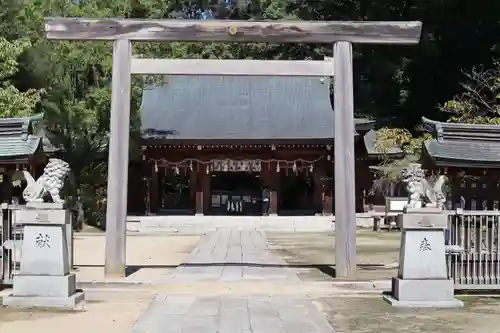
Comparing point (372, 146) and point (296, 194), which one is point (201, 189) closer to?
point (296, 194)

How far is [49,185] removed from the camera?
31.4ft

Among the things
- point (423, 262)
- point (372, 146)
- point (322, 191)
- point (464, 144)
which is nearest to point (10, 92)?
point (464, 144)

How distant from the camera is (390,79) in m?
35.2

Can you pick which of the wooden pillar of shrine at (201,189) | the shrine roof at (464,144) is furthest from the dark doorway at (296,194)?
the shrine roof at (464,144)

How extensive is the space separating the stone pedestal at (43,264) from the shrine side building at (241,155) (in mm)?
19880

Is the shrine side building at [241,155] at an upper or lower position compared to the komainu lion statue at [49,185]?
upper

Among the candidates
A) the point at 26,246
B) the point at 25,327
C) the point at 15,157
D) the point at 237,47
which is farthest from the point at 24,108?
the point at 237,47

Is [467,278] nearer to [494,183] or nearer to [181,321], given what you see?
[181,321]

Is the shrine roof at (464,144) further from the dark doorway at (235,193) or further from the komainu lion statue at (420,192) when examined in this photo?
the dark doorway at (235,193)

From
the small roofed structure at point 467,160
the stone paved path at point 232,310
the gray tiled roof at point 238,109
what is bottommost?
the stone paved path at point 232,310

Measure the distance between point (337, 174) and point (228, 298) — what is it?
3.31 m

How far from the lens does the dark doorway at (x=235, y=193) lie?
31.6 meters

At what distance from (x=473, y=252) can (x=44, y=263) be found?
6.26 m

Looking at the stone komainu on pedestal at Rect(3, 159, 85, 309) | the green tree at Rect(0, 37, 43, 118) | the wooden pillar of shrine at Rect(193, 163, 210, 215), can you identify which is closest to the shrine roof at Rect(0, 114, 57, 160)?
the stone komainu on pedestal at Rect(3, 159, 85, 309)
